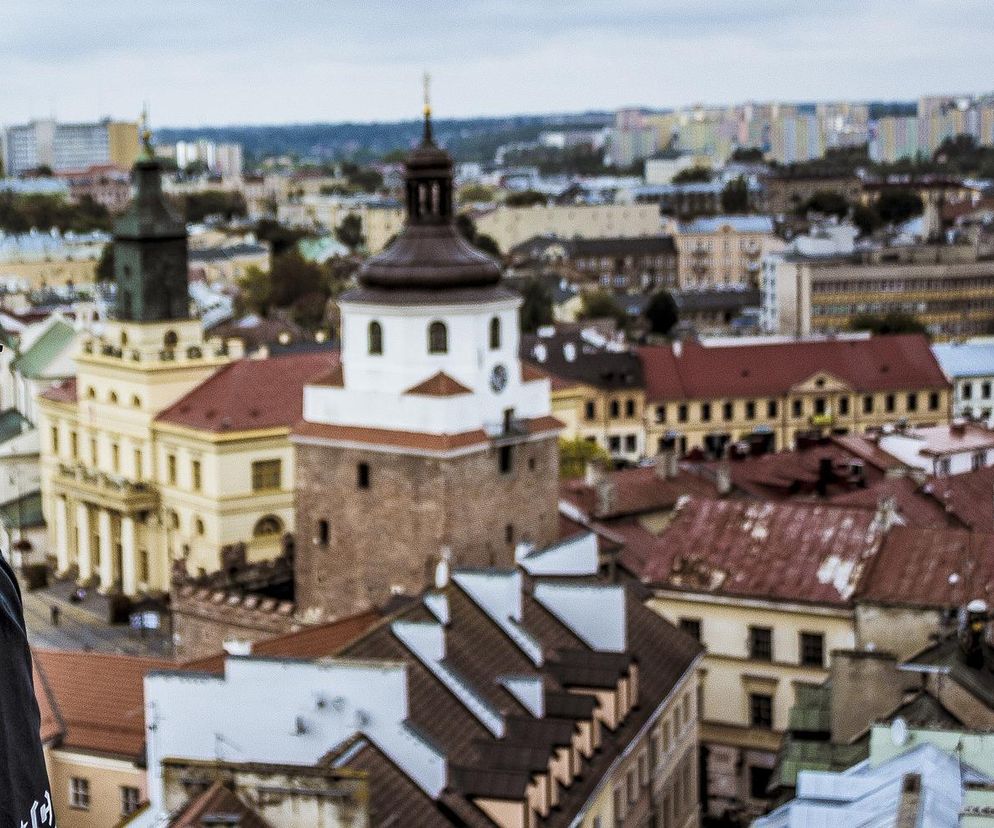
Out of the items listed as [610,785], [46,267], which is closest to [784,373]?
[610,785]

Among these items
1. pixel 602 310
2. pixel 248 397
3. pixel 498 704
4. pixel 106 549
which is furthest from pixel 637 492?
pixel 602 310

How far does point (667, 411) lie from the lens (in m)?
76.5

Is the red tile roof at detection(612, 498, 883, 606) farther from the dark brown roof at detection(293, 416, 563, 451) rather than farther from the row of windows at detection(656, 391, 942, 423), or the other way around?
the row of windows at detection(656, 391, 942, 423)

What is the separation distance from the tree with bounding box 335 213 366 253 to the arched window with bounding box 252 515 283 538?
127007mm

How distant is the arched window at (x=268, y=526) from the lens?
2005 inches

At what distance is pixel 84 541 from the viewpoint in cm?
5562

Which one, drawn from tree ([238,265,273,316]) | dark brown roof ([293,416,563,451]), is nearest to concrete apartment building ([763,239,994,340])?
tree ([238,265,273,316])

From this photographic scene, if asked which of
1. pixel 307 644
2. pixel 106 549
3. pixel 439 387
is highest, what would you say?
pixel 439 387

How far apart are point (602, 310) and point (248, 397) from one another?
66.1 metres

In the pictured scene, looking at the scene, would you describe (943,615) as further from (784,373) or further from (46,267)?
(46,267)

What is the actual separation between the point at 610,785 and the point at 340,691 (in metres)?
5.25

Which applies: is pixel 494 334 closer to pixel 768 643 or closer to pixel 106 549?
pixel 768 643

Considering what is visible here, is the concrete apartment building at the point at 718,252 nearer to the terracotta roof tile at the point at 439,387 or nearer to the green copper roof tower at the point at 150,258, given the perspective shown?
the green copper roof tower at the point at 150,258

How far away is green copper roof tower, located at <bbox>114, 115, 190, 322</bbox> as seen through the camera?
5409 centimetres
